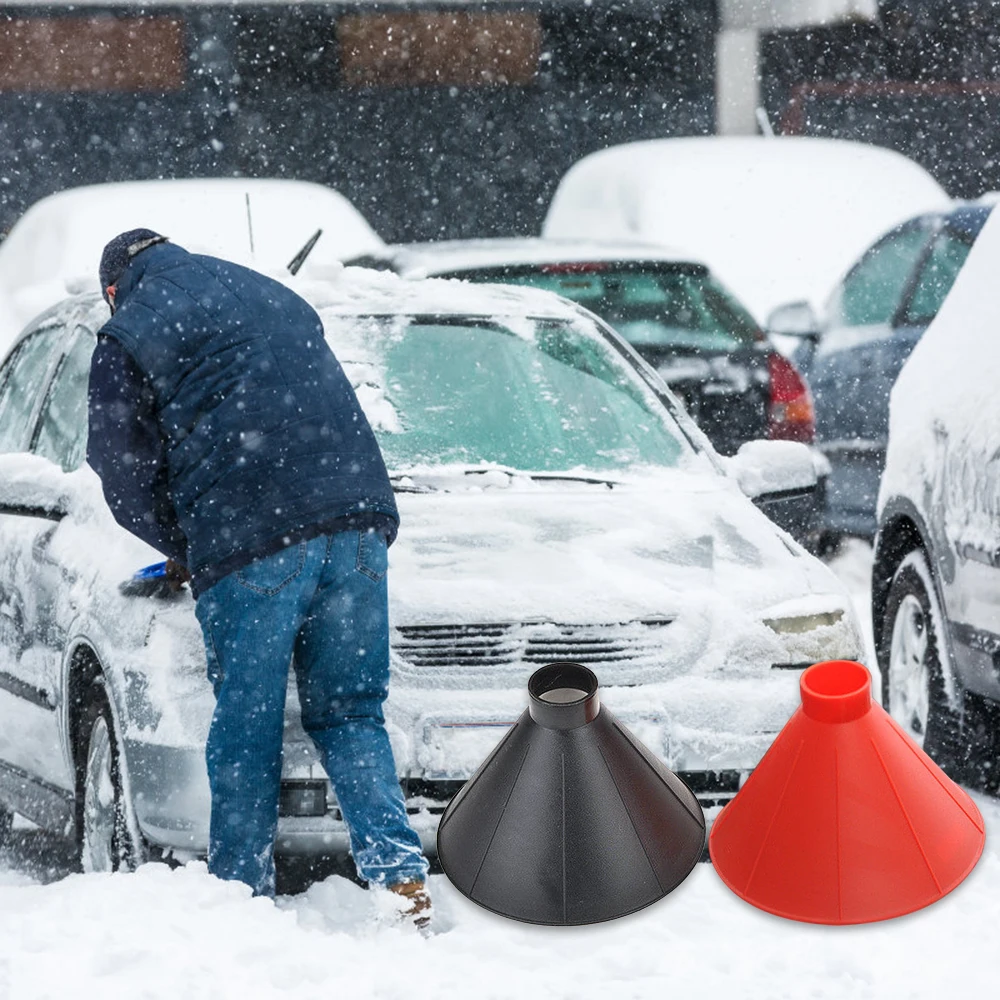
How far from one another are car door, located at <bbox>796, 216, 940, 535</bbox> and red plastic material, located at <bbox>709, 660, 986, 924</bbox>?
5879 millimetres

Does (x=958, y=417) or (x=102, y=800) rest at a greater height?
(x=958, y=417)

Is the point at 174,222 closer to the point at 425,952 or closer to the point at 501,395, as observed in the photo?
the point at 501,395

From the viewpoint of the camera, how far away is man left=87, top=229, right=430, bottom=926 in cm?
394

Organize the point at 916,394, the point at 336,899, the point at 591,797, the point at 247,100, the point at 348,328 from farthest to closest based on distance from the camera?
the point at 247,100 → the point at 916,394 → the point at 348,328 → the point at 336,899 → the point at 591,797

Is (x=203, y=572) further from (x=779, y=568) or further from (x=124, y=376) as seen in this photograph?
(x=779, y=568)

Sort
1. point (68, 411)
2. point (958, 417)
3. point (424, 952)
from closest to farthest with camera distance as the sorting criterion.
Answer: point (424, 952), point (68, 411), point (958, 417)

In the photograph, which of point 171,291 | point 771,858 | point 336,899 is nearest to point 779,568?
point 336,899

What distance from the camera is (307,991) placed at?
3516 mm

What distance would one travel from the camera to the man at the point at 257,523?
394 cm

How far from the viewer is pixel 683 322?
805 cm

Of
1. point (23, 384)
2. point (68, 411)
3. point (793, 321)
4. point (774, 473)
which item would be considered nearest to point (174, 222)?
point (793, 321)

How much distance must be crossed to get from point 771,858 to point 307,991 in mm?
1140

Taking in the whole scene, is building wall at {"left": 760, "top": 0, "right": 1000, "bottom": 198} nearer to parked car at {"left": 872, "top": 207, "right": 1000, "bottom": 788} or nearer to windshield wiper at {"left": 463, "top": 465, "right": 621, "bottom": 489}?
parked car at {"left": 872, "top": 207, "right": 1000, "bottom": 788}

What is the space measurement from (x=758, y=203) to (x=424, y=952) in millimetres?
11597
